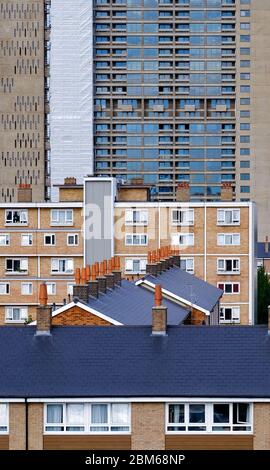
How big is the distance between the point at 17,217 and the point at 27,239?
212 centimetres

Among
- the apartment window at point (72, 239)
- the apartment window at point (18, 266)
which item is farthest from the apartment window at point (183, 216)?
the apartment window at point (18, 266)

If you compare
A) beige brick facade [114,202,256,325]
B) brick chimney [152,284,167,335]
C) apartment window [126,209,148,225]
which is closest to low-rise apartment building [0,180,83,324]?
beige brick facade [114,202,256,325]

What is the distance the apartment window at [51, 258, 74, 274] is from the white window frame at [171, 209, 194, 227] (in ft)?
32.3

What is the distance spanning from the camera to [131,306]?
5109 centimetres

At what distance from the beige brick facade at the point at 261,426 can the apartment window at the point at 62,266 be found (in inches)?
2343

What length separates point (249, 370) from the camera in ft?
118

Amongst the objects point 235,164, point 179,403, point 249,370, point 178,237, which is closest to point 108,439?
point 179,403

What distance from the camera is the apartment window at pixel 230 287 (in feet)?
307

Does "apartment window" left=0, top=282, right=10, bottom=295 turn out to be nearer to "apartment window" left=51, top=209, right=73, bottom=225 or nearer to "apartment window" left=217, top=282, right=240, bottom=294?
"apartment window" left=51, top=209, right=73, bottom=225

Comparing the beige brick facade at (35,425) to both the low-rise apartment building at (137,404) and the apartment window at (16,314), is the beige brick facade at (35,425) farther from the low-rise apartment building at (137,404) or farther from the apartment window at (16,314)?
the apartment window at (16,314)

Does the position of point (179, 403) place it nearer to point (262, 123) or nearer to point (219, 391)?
point (219, 391)

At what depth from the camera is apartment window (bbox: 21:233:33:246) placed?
307ft

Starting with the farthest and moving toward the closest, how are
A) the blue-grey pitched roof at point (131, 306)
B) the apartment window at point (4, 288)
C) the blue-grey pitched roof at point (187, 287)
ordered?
the apartment window at point (4, 288)
the blue-grey pitched roof at point (187, 287)
the blue-grey pitched roof at point (131, 306)

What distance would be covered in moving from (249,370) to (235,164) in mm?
118859
